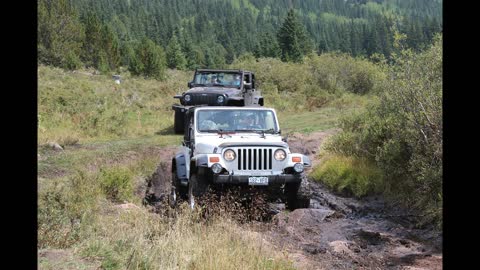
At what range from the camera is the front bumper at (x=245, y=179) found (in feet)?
24.5

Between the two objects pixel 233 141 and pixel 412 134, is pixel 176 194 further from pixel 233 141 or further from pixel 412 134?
pixel 412 134

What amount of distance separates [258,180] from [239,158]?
447 millimetres

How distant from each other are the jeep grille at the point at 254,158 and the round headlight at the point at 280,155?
0.10m

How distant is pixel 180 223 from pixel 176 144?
26.5 feet

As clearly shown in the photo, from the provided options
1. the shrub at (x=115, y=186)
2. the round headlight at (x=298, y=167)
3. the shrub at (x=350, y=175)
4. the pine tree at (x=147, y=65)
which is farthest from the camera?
the pine tree at (x=147, y=65)

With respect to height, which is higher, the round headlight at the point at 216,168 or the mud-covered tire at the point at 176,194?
the round headlight at the point at 216,168

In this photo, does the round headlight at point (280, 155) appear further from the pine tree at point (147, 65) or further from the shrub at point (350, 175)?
the pine tree at point (147, 65)

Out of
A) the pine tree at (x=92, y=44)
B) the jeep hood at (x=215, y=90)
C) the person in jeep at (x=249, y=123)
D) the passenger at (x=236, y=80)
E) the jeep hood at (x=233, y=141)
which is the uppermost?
the pine tree at (x=92, y=44)

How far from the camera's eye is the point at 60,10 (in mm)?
43125

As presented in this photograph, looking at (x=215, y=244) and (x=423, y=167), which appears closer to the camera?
(x=215, y=244)

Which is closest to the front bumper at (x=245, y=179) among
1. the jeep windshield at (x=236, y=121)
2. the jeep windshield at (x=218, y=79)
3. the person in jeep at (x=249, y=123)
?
the jeep windshield at (x=236, y=121)

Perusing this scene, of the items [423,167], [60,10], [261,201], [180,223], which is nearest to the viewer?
[180,223]
